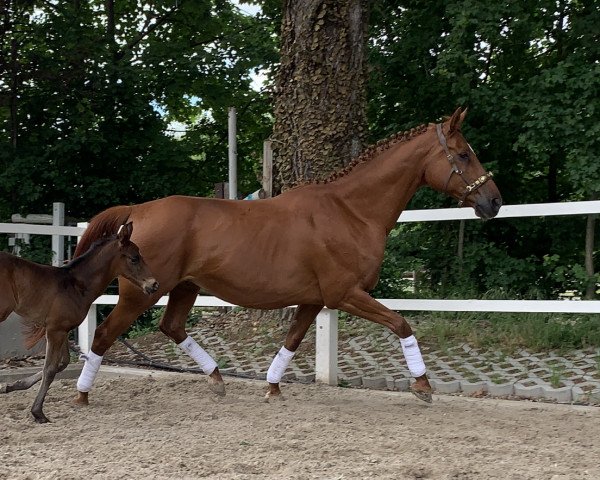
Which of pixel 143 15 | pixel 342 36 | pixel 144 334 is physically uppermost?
pixel 143 15

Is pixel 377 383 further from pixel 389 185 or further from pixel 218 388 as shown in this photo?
pixel 389 185

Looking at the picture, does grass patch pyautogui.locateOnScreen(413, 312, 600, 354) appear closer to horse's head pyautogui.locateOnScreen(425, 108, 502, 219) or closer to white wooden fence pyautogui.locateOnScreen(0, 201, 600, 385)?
white wooden fence pyautogui.locateOnScreen(0, 201, 600, 385)

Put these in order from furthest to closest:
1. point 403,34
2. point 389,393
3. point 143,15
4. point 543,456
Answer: point 143,15 < point 403,34 < point 389,393 < point 543,456

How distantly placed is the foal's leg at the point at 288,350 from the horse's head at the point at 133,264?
1.34 metres

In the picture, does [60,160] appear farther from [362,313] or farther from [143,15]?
[362,313]

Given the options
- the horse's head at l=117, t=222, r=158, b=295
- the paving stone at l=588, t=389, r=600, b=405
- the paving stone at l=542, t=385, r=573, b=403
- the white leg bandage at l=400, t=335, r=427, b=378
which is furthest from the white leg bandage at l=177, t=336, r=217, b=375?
the paving stone at l=588, t=389, r=600, b=405

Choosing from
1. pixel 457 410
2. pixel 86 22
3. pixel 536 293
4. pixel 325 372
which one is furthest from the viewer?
pixel 86 22

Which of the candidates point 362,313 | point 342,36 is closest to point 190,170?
point 342,36

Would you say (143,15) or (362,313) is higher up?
(143,15)

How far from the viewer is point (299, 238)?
5570 mm

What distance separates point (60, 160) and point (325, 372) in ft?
28.5

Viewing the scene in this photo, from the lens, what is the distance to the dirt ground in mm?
3732

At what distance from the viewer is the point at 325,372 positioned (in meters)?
6.65

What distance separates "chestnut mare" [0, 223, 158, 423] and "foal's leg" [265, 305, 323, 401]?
1.36 metres
